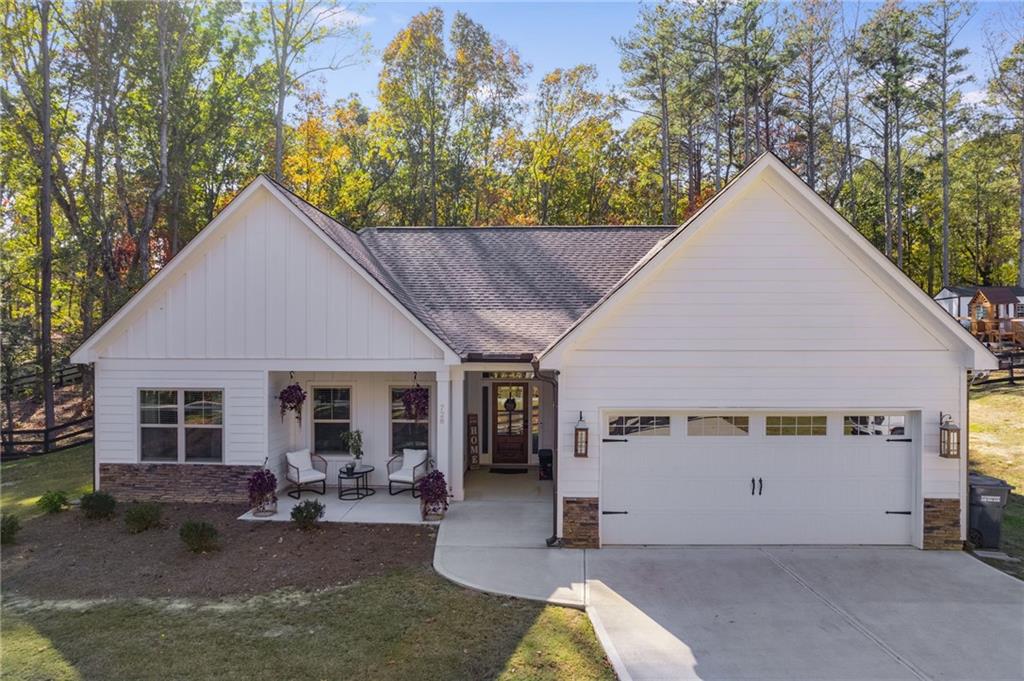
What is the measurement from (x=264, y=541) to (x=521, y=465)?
6.29m

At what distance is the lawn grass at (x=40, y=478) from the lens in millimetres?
11195

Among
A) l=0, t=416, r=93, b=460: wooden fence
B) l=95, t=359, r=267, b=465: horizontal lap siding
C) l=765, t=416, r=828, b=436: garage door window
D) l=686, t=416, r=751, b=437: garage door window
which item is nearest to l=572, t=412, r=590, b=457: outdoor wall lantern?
l=686, t=416, r=751, b=437: garage door window

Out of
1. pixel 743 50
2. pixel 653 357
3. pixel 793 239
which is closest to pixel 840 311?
pixel 793 239

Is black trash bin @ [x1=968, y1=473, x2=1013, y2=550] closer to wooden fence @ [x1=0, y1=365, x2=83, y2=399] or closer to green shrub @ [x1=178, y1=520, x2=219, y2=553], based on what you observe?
green shrub @ [x1=178, y1=520, x2=219, y2=553]

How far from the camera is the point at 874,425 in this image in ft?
28.2

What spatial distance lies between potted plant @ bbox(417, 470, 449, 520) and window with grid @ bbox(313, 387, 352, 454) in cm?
305

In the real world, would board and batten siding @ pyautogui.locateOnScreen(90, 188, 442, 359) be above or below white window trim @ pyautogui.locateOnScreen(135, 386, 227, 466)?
above

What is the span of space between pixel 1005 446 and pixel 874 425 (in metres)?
8.92

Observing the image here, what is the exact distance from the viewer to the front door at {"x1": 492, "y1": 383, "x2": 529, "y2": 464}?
43.9 feet

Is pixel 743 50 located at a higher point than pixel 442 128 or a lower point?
higher

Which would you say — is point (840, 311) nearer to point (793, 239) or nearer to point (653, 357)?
point (793, 239)

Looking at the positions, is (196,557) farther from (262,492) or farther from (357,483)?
(357,483)

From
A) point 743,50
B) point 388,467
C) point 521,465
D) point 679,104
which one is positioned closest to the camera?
point 388,467

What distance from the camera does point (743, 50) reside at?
26891 mm
